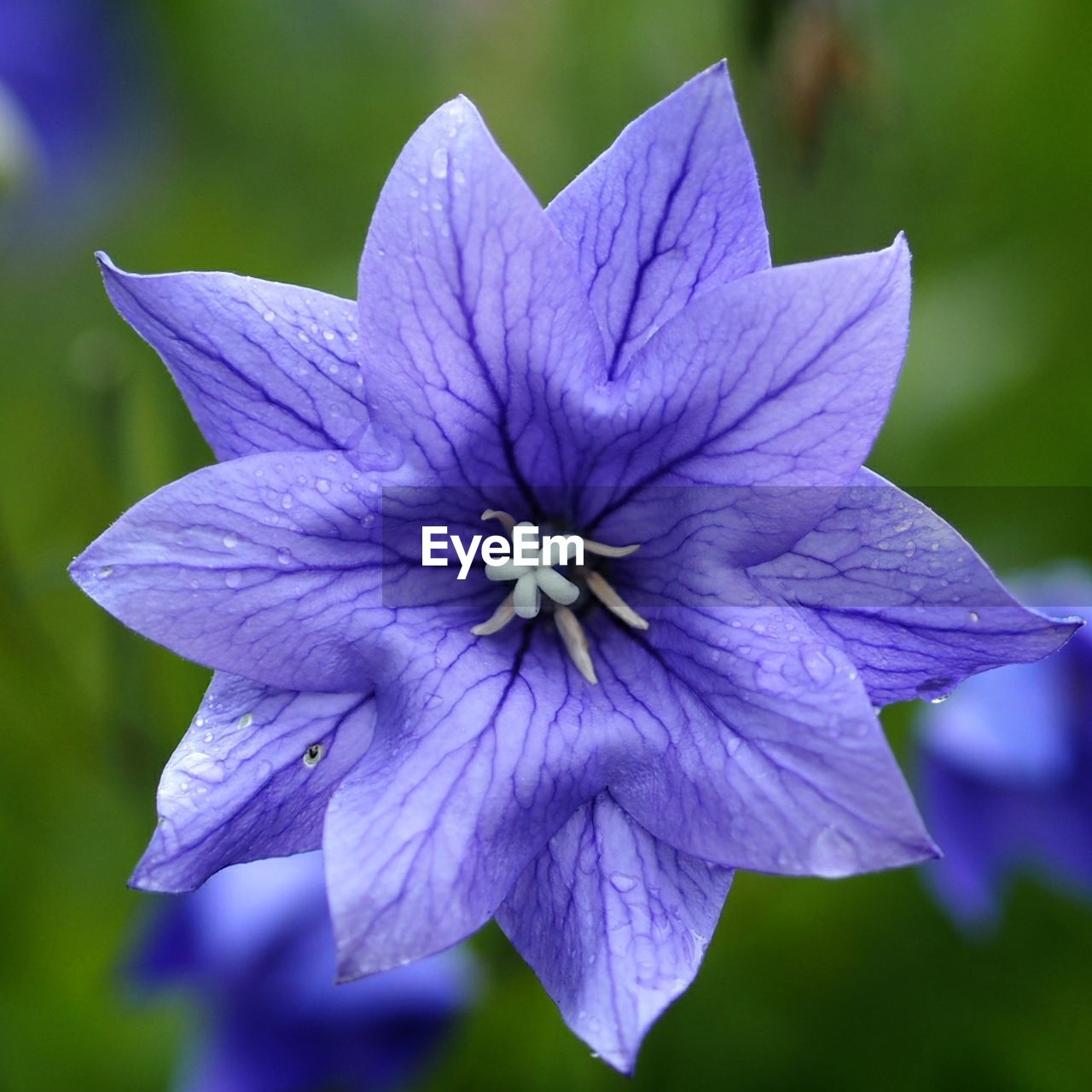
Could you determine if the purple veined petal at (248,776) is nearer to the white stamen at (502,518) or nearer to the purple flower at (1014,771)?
the white stamen at (502,518)

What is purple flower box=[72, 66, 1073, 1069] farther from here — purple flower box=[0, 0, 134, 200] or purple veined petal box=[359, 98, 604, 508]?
purple flower box=[0, 0, 134, 200]

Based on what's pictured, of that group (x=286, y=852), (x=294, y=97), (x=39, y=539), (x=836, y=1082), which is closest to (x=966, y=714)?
(x=836, y=1082)

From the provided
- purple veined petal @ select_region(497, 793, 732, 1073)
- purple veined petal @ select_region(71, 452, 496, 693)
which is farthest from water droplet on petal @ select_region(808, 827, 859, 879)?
purple veined petal @ select_region(71, 452, 496, 693)

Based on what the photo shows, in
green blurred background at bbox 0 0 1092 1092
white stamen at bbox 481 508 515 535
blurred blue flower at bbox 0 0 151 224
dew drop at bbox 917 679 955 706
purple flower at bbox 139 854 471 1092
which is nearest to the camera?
dew drop at bbox 917 679 955 706

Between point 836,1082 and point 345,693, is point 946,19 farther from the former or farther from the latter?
point 345,693

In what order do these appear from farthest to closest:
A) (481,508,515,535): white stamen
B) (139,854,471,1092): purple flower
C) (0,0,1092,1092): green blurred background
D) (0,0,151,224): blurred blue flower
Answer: (0,0,151,224): blurred blue flower
(0,0,1092,1092): green blurred background
(139,854,471,1092): purple flower
(481,508,515,535): white stamen

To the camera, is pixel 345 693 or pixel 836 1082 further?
pixel 836 1082
